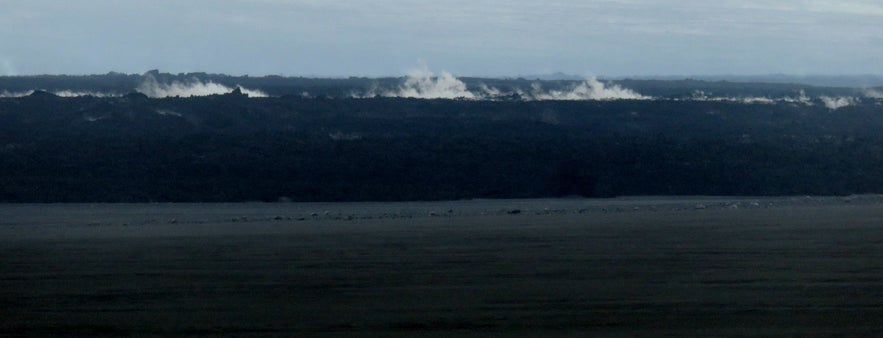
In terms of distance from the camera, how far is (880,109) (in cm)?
4912

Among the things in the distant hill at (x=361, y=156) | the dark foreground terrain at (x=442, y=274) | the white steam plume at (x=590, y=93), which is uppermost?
the dark foreground terrain at (x=442, y=274)

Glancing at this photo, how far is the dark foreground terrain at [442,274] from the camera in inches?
369

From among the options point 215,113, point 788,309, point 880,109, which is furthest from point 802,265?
point 880,109

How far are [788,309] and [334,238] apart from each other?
6.88 meters

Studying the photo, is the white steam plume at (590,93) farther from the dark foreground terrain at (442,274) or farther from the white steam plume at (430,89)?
the dark foreground terrain at (442,274)

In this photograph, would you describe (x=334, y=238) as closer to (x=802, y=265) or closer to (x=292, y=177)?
(x=802, y=265)

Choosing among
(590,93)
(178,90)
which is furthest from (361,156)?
(590,93)

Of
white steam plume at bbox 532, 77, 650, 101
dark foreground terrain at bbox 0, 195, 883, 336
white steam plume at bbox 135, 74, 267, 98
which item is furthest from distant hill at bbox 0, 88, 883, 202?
white steam plume at bbox 532, 77, 650, 101

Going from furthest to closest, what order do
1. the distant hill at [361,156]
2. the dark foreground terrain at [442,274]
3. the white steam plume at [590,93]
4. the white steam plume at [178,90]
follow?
the white steam plume at [590,93] < the white steam plume at [178,90] < the distant hill at [361,156] < the dark foreground terrain at [442,274]

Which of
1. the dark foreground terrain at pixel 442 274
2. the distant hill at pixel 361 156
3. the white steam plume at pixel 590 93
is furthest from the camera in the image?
the white steam plume at pixel 590 93

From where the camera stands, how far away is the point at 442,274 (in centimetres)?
1200

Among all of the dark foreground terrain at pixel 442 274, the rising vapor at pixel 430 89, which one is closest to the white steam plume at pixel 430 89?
the rising vapor at pixel 430 89

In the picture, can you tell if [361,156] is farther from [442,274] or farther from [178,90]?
[178,90]

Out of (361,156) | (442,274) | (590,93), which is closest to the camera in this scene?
(442,274)
